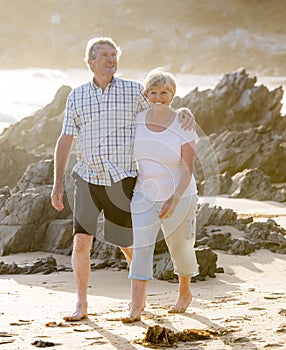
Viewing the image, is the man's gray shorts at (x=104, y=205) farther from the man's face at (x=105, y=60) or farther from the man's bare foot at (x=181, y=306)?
the man's face at (x=105, y=60)

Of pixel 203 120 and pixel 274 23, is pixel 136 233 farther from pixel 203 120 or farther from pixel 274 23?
pixel 274 23

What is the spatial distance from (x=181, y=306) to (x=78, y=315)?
0.74 metres

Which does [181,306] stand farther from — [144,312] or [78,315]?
[78,315]

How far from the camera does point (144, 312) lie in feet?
21.5

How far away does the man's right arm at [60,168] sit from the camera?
6395 millimetres

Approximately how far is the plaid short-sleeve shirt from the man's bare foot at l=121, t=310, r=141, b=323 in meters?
0.85

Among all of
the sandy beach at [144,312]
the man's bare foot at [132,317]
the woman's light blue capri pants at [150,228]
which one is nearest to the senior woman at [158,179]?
the woman's light blue capri pants at [150,228]

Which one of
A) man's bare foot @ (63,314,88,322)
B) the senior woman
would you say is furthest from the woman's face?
man's bare foot @ (63,314,88,322)

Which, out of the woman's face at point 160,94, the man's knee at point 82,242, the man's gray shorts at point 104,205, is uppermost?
the woman's face at point 160,94

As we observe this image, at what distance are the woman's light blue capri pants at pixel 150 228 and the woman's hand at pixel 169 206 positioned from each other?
47mm

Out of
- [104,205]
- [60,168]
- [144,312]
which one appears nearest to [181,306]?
[144,312]

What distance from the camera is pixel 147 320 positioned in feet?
20.3

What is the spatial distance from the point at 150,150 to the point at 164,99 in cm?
34

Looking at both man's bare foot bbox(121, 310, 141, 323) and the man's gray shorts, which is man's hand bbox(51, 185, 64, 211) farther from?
man's bare foot bbox(121, 310, 141, 323)
